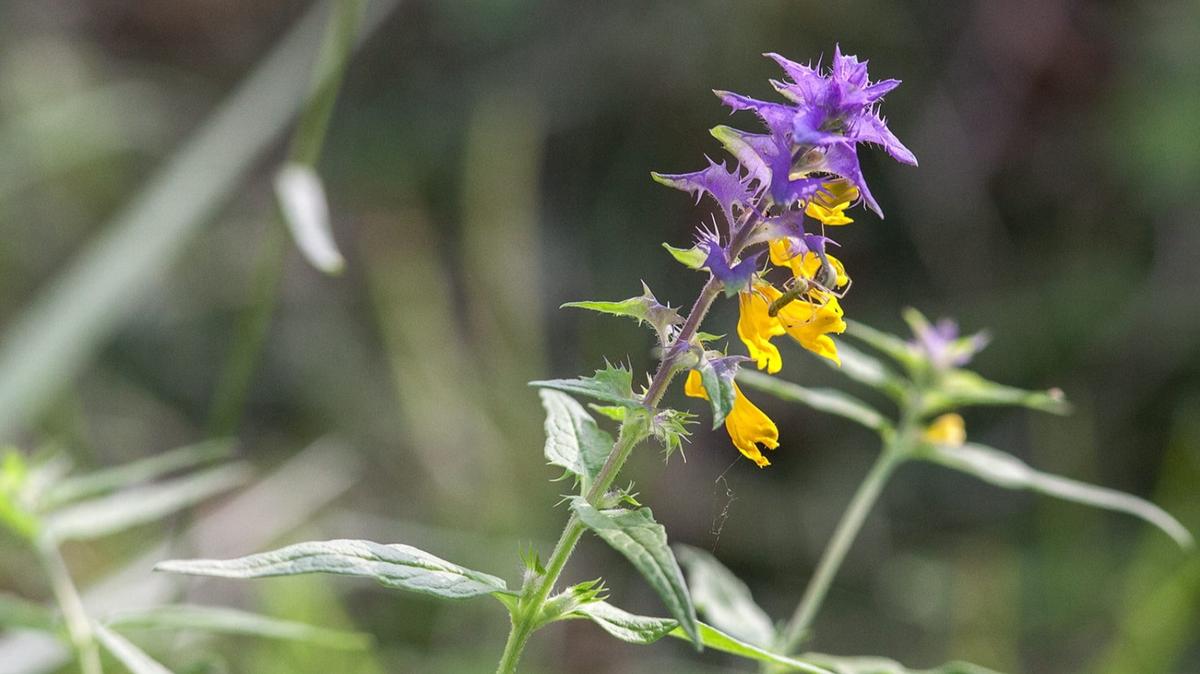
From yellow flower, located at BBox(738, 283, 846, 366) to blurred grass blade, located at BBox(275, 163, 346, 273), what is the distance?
2.63 ft

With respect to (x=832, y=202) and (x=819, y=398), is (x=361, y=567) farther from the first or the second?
(x=819, y=398)

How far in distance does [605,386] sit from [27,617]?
0.87 m

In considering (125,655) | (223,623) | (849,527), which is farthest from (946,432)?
(125,655)

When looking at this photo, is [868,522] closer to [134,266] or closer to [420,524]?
[420,524]

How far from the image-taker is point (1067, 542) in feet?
11.1

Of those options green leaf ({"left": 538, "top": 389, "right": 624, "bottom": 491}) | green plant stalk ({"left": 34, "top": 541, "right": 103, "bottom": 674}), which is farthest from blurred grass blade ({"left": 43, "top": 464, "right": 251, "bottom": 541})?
green leaf ({"left": 538, "top": 389, "right": 624, "bottom": 491})

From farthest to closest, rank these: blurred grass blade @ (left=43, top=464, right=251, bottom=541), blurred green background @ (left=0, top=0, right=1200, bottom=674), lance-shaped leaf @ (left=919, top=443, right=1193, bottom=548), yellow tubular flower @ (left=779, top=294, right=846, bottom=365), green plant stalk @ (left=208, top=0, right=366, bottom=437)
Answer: blurred green background @ (left=0, top=0, right=1200, bottom=674)
green plant stalk @ (left=208, top=0, right=366, bottom=437)
blurred grass blade @ (left=43, top=464, right=251, bottom=541)
lance-shaped leaf @ (left=919, top=443, right=1193, bottom=548)
yellow tubular flower @ (left=779, top=294, right=846, bottom=365)

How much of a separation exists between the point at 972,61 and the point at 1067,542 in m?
1.87

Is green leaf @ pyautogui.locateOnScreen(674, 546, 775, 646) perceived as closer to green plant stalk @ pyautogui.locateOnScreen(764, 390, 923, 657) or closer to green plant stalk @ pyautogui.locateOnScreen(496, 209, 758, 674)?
green plant stalk @ pyautogui.locateOnScreen(764, 390, 923, 657)

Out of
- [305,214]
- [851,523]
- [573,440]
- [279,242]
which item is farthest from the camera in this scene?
[279,242]

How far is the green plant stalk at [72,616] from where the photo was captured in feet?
4.22

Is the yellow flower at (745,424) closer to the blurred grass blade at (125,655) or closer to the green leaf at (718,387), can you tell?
the green leaf at (718,387)

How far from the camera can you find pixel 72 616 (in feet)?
4.35

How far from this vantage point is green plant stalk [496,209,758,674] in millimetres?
917
